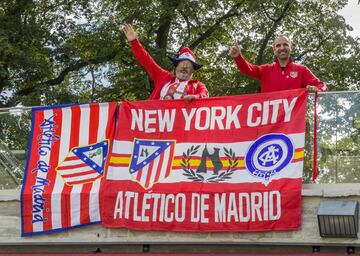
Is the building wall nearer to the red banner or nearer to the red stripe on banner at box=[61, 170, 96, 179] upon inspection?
the red banner

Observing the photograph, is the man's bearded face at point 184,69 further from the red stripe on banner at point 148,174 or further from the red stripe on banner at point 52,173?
the red stripe on banner at point 52,173

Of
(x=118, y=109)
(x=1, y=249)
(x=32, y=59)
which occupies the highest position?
(x=32, y=59)

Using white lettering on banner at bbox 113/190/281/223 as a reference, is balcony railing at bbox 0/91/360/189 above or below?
above

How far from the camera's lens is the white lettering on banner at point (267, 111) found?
27.5ft

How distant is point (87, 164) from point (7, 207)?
1070 mm

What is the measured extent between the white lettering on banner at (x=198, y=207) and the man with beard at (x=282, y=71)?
1.30 meters

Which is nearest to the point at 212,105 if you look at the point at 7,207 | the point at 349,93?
the point at 349,93

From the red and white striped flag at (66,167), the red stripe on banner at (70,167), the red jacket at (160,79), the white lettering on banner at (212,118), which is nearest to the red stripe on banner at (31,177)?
the red and white striped flag at (66,167)

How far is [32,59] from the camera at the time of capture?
70.8 ft

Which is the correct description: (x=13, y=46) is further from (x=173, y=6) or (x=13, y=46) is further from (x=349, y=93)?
(x=349, y=93)

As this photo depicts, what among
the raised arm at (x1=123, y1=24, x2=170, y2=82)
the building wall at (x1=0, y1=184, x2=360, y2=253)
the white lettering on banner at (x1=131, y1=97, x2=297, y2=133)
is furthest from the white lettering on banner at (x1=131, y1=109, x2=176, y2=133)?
the building wall at (x1=0, y1=184, x2=360, y2=253)

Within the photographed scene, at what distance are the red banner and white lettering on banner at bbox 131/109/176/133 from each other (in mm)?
11

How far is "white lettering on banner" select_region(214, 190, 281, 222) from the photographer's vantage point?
26.4ft

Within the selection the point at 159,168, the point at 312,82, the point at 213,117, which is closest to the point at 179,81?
the point at 213,117
